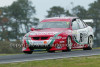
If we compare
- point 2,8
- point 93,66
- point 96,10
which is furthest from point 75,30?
point 96,10

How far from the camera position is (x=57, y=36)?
15641 millimetres

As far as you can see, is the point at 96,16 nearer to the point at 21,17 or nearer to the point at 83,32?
the point at 21,17

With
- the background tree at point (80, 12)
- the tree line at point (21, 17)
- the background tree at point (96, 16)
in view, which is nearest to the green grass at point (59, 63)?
the tree line at point (21, 17)

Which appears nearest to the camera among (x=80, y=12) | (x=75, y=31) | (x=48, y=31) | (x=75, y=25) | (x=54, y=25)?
(x=48, y=31)

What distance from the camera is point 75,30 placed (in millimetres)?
17281

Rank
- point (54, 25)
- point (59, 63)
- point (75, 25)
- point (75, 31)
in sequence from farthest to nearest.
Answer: point (75, 25)
point (75, 31)
point (54, 25)
point (59, 63)

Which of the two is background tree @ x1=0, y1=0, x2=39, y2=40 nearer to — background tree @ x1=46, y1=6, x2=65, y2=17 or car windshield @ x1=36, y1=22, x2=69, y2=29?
background tree @ x1=46, y1=6, x2=65, y2=17

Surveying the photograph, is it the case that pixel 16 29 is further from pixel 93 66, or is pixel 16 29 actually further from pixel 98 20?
pixel 93 66

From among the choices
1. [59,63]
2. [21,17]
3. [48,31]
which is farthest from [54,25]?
[21,17]

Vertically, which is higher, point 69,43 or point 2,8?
point 2,8

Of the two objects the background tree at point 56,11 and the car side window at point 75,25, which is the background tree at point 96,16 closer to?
the background tree at point 56,11

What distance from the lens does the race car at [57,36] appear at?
15.5m

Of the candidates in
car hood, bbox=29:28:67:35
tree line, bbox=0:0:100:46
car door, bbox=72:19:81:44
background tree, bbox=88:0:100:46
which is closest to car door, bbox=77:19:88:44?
car door, bbox=72:19:81:44

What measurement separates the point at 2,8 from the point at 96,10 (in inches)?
1157
